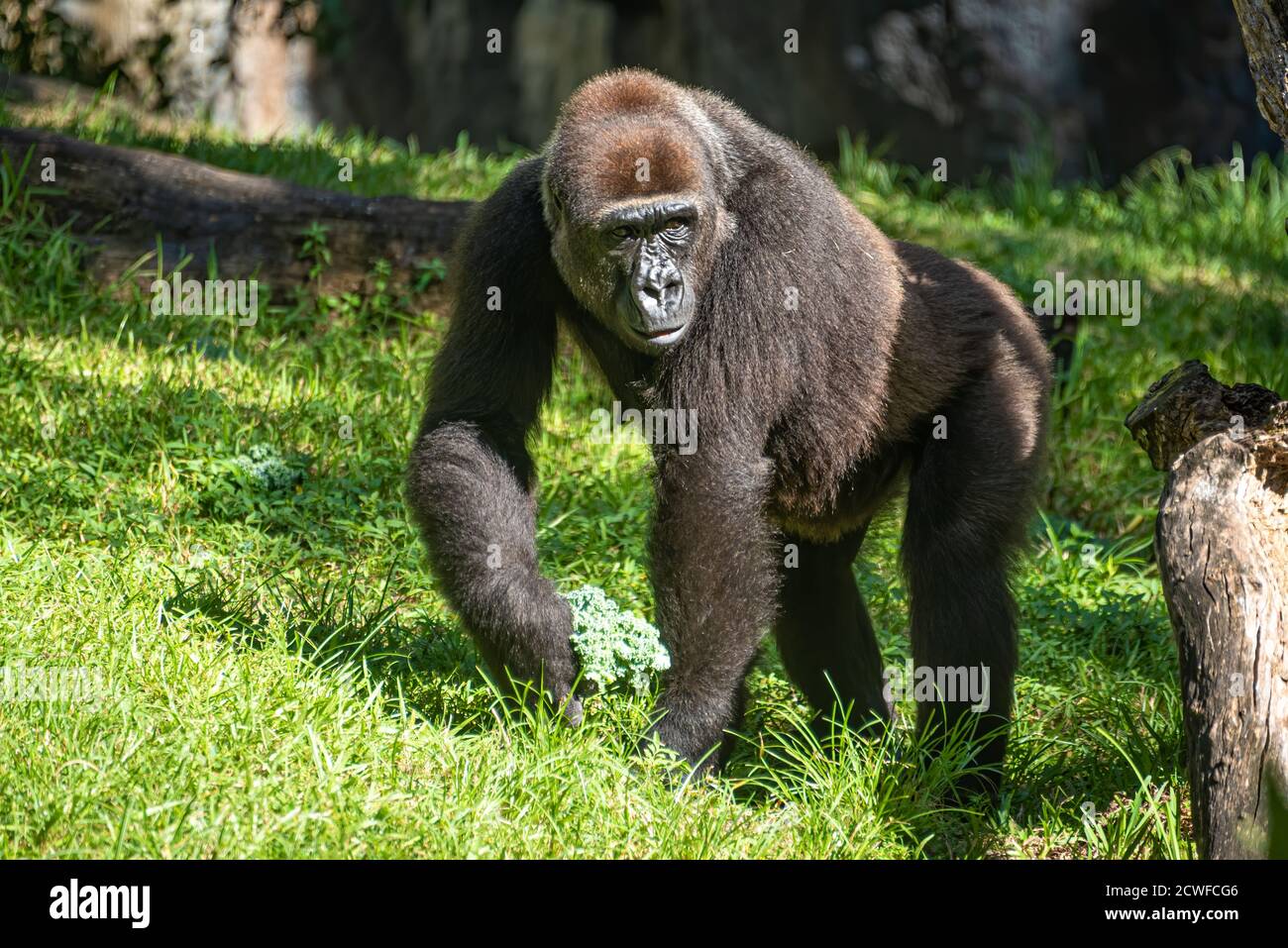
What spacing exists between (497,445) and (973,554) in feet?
5.44

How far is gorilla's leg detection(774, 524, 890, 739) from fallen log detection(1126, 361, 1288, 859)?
5.15ft

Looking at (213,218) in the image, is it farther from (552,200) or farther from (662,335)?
(662,335)

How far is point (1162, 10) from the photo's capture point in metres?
12.6

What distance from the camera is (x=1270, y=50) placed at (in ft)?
13.2

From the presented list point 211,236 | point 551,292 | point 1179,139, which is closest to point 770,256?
point 551,292

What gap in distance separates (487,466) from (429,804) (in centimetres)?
124

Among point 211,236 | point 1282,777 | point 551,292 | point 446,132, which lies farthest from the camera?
point 446,132

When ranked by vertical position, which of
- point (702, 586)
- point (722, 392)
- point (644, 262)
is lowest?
point (702, 586)

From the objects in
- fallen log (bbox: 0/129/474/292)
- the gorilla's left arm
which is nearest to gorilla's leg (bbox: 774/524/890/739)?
the gorilla's left arm

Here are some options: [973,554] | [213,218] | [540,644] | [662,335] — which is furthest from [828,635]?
[213,218]

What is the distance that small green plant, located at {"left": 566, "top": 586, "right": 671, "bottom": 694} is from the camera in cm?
426

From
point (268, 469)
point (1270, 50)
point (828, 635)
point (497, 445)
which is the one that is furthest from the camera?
point (268, 469)
